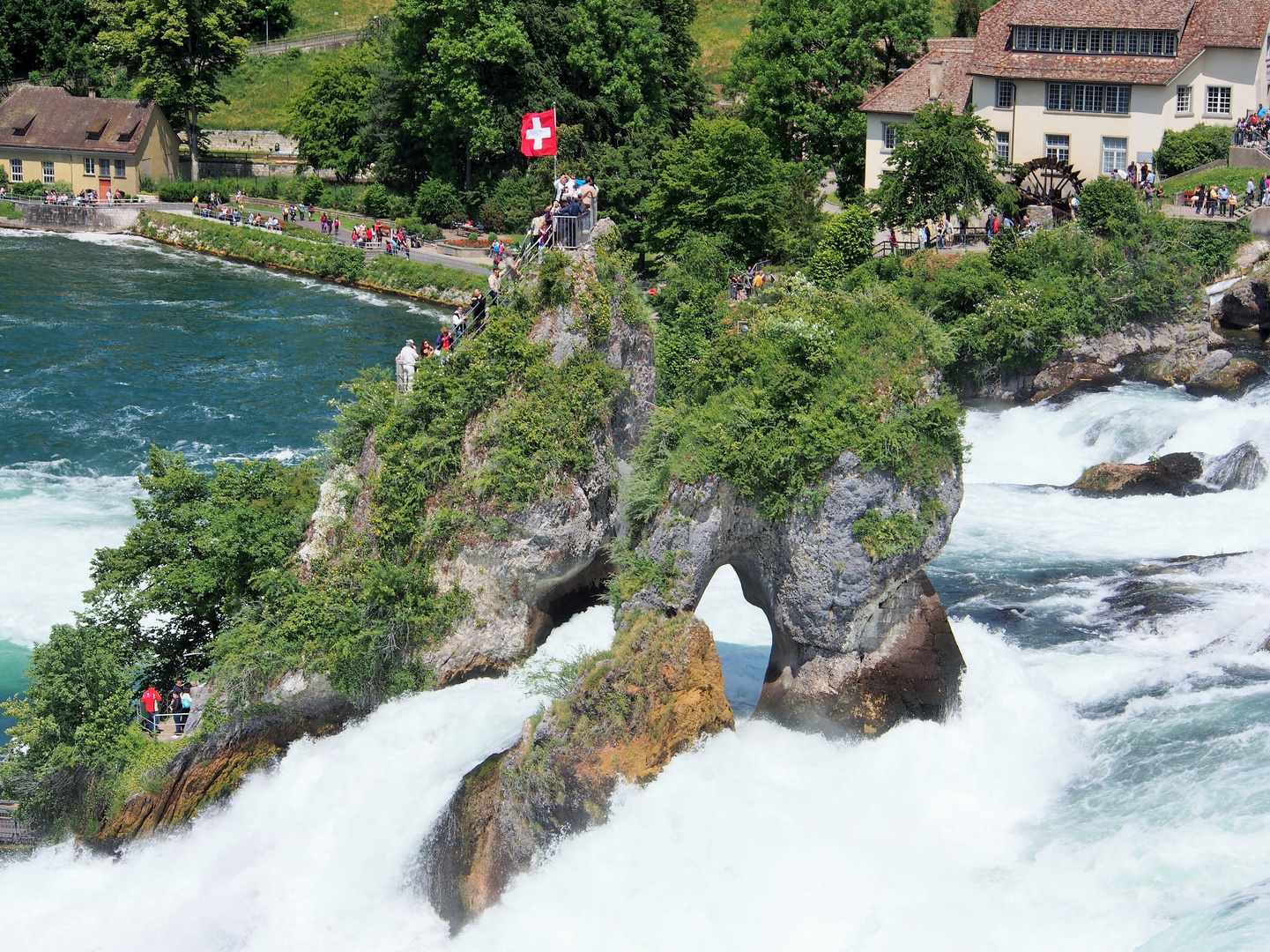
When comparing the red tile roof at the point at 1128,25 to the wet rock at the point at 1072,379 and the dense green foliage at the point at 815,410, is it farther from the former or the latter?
the dense green foliage at the point at 815,410

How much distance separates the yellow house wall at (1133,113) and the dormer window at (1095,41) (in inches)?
68.2

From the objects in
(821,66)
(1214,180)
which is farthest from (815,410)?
(821,66)

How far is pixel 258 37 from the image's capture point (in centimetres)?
11550

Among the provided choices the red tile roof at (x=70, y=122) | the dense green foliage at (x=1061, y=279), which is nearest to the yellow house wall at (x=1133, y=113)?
the dense green foliage at (x=1061, y=279)

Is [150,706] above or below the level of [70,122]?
below

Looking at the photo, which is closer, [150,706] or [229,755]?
[229,755]

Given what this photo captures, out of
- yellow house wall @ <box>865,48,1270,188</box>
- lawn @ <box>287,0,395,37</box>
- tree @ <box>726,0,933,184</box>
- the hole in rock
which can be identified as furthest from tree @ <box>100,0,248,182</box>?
the hole in rock

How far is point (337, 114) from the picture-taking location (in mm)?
94250

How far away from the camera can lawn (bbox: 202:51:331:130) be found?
10900 centimetres

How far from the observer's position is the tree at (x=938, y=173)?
193 ft

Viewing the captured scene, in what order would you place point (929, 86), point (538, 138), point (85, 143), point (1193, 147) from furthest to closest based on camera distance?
point (85, 143) < point (929, 86) < point (1193, 147) < point (538, 138)

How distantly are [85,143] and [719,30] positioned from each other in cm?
4336

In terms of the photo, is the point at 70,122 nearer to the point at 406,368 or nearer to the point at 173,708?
the point at 406,368

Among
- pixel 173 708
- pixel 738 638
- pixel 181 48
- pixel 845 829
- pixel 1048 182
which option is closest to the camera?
pixel 845 829
